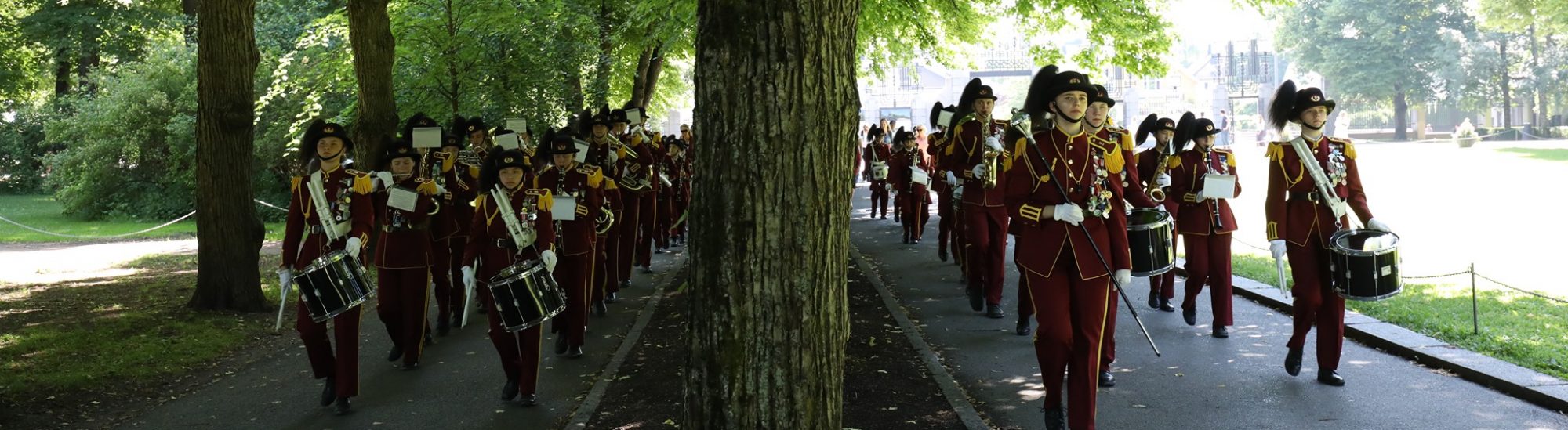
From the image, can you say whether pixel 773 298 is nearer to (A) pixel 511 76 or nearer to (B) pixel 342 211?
(B) pixel 342 211

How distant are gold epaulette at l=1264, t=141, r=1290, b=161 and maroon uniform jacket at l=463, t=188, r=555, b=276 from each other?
4.69m

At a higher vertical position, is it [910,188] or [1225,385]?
[910,188]

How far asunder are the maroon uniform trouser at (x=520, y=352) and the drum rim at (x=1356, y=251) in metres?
4.85

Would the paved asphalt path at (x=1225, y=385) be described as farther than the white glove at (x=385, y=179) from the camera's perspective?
No

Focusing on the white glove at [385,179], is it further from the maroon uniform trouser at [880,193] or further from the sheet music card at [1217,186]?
the maroon uniform trouser at [880,193]

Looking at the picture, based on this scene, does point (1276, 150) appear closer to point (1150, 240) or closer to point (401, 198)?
point (1150, 240)

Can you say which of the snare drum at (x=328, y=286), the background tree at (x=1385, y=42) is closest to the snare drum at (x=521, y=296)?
the snare drum at (x=328, y=286)

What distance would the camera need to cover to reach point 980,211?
1191cm

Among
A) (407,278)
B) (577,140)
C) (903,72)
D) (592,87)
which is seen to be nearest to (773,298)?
(407,278)

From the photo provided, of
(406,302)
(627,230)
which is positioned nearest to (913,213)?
(627,230)

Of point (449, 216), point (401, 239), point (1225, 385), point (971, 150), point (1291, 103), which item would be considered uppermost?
point (1291, 103)

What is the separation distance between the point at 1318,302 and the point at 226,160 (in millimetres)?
10048

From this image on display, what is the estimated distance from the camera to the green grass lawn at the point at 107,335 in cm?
990

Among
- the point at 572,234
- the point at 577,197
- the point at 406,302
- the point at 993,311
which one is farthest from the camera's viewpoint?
the point at 993,311
